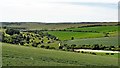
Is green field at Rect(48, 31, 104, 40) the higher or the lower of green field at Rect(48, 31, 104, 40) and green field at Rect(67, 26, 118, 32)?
the lower

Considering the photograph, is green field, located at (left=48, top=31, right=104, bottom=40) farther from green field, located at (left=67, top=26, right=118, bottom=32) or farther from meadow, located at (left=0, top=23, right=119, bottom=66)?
green field, located at (left=67, top=26, right=118, bottom=32)

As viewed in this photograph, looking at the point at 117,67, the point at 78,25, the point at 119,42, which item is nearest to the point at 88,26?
the point at 78,25

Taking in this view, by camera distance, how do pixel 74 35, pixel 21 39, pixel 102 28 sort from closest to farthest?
pixel 21 39
pixel 74 35
pixel 102 28

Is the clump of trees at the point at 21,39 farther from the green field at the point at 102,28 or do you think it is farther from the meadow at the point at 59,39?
the green field at the point at 102,28

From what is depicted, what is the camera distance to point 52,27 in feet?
252

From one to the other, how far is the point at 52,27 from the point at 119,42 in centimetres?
2791

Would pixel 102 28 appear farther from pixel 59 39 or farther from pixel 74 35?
pixel 59 39

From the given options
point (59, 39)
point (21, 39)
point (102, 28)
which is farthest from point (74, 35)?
point (21, 39)

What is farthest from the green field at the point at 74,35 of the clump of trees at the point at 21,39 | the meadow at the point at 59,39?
the clump of trees at the point at 21,39

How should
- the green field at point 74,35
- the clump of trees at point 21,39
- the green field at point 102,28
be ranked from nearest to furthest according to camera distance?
the clump of trees at point 21,39, the green field at point 74,35, the green field at point 102,28

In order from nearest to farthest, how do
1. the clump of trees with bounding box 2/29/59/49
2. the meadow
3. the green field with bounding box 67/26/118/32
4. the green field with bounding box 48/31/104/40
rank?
the meadow → the clump of trees with bounding box 2/29/59/49 → the green field with bounding box 48/31/104/40 → the green field with bounding box 67/26/118/32

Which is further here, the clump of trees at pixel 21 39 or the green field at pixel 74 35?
the green field at pixel 74 35

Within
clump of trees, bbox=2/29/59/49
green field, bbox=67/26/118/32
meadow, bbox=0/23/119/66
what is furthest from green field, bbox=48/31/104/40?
green field, bbox=67/26/118/32

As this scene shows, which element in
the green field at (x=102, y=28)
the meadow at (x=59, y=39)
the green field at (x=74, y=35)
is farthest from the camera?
the green field at (x=102, y=28)
